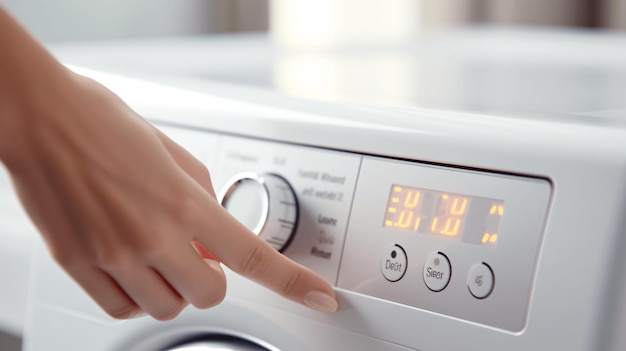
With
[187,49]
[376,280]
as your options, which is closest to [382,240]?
[376,280]

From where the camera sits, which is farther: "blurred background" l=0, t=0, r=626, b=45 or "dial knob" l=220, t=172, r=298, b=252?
"blurred background" l=0, t=0, r=626, b=45

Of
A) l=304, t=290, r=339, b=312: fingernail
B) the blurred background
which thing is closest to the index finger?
l=304, t=290, r=339, b=312: fingernail

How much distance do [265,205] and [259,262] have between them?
69mm

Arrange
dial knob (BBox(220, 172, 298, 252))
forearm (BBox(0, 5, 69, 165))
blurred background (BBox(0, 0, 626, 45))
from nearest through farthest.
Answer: forearm (BBox(0, 5, 69, 165)), dial knob (BBox(220, 172, 298, 252)), blurred background (BBox(0, 0, 626, 45))

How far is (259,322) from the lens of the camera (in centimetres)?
52

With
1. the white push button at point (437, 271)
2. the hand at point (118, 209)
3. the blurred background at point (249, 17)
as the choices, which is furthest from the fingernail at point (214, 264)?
the blurred background at point (249, 17)

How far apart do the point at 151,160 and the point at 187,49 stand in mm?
526

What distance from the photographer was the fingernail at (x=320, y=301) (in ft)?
1.55

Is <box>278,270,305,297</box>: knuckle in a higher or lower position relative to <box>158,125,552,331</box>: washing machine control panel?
lower

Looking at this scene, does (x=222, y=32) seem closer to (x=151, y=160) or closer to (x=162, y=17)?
(x=162, y=17)

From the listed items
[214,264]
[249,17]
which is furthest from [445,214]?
[249,17]

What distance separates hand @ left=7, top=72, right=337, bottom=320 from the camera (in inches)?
15.3

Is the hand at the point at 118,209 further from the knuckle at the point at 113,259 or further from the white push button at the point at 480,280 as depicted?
the white push button at the point at 480,280

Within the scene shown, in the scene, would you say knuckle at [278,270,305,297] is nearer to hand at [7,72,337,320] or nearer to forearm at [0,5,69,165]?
hand at [7,72,337,320]
